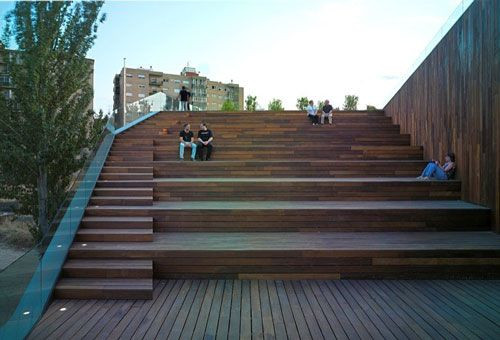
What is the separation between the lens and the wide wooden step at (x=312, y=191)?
7316 mm

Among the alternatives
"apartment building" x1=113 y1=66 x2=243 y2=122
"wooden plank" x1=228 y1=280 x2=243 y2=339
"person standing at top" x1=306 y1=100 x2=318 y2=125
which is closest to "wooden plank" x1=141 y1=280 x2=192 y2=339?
"wooden plank" x1=228 y1=280 x2=243 y2=339

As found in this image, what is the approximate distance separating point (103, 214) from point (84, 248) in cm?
123

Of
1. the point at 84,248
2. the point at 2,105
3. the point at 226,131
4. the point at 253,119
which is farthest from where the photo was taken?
the point at 253,119

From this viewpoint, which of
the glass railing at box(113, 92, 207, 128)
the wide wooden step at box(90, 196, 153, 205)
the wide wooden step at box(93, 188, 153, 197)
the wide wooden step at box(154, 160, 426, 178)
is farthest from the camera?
the glass railing at box(113, 92, 207, 128)

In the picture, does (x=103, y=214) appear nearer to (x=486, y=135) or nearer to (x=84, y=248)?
(x=84, y=248)

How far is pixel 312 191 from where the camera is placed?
739 centimetres

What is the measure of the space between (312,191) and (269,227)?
1.65 metres

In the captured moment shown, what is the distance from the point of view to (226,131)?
12281 mm

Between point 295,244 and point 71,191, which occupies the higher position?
point 71,191

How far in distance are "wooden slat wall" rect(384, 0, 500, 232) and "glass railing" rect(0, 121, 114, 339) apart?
6604 mm

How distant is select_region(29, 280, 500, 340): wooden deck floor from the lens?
3506 millimetres

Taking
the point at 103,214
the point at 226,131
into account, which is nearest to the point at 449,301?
the point at 103,214

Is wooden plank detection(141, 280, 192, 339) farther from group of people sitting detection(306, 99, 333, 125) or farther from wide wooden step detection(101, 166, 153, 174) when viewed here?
group of people sitting detection(306, 99, 333, 125)

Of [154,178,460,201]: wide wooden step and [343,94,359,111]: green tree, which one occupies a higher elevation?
[343,94,359,111]: green tree
